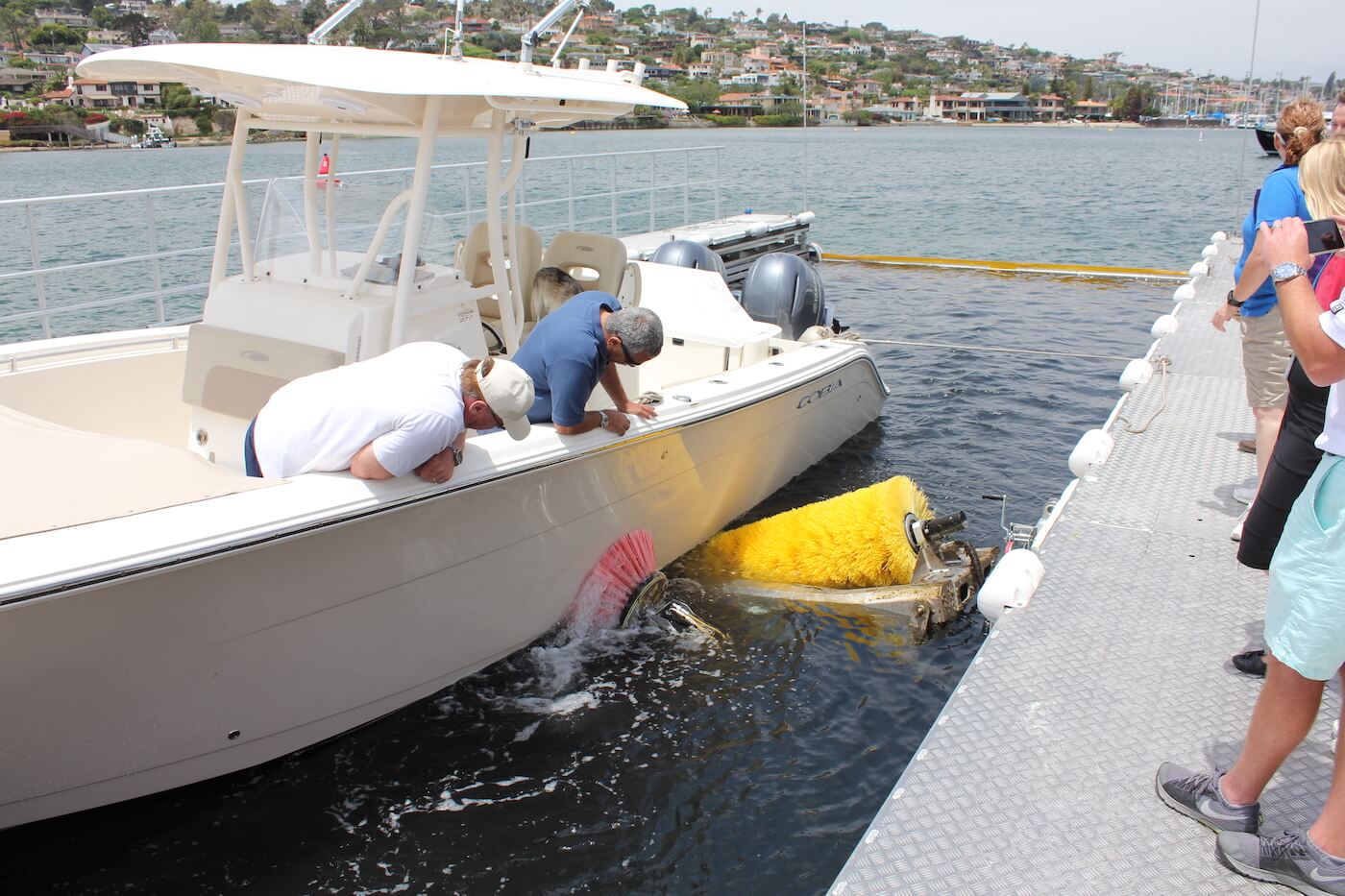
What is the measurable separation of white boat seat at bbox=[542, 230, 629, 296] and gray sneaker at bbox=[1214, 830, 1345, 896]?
436 centimetres

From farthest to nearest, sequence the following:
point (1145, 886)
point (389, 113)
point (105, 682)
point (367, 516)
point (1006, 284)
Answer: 1. point (1006, 284)
2. point (389, 113)
3. point (367, 516)
4. point (105, 682)
5. point (1145, 886)

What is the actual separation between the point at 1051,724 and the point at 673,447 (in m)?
2.46

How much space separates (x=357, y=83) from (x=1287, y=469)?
3.51 meters

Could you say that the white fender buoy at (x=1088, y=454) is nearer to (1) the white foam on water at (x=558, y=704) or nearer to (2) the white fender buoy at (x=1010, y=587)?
(2) the white fender buoy at (x=1010, y=587)

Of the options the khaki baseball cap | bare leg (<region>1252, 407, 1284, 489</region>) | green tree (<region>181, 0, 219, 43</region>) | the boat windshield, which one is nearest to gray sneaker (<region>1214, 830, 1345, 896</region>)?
bare leg (<region>1252, 407, 1284, 489</region>)

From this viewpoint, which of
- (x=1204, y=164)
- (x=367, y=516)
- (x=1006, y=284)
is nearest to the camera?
(x=367, y=516)

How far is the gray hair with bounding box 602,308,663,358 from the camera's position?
441 centimetres

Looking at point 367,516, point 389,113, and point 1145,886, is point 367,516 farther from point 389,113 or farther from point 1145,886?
point 1145,886

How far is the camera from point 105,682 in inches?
127

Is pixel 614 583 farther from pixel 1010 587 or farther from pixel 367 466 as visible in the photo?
pixel 1010 587

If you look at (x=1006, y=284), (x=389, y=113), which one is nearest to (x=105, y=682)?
(x=389, y=113)

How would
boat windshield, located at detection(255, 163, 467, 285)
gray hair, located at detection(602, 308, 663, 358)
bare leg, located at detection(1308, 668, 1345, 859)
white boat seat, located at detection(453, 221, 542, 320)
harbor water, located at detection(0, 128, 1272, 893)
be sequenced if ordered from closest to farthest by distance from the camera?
bare leg, located at detection(1308, 668, 1345, 859) < harbor water, located at detection(0, 128, 1272, 893) < gray hair, located at detection(602, 308, 663, 358) < boat windshield, located at detection(255, 163, 467, 285) < white boat seat, located at detection(453, 221, 542, 320)

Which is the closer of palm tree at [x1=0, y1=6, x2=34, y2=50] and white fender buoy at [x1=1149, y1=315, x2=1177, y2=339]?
white fender buoy at [x1=1149, y1=315, x2=1177, y2=339]

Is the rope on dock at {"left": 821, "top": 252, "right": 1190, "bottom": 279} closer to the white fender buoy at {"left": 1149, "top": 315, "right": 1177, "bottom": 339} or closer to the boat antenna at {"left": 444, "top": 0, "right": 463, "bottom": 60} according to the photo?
the white fender buoy at {"left": 1149, "top": 315, "right": 1177, "bottom": 339}
